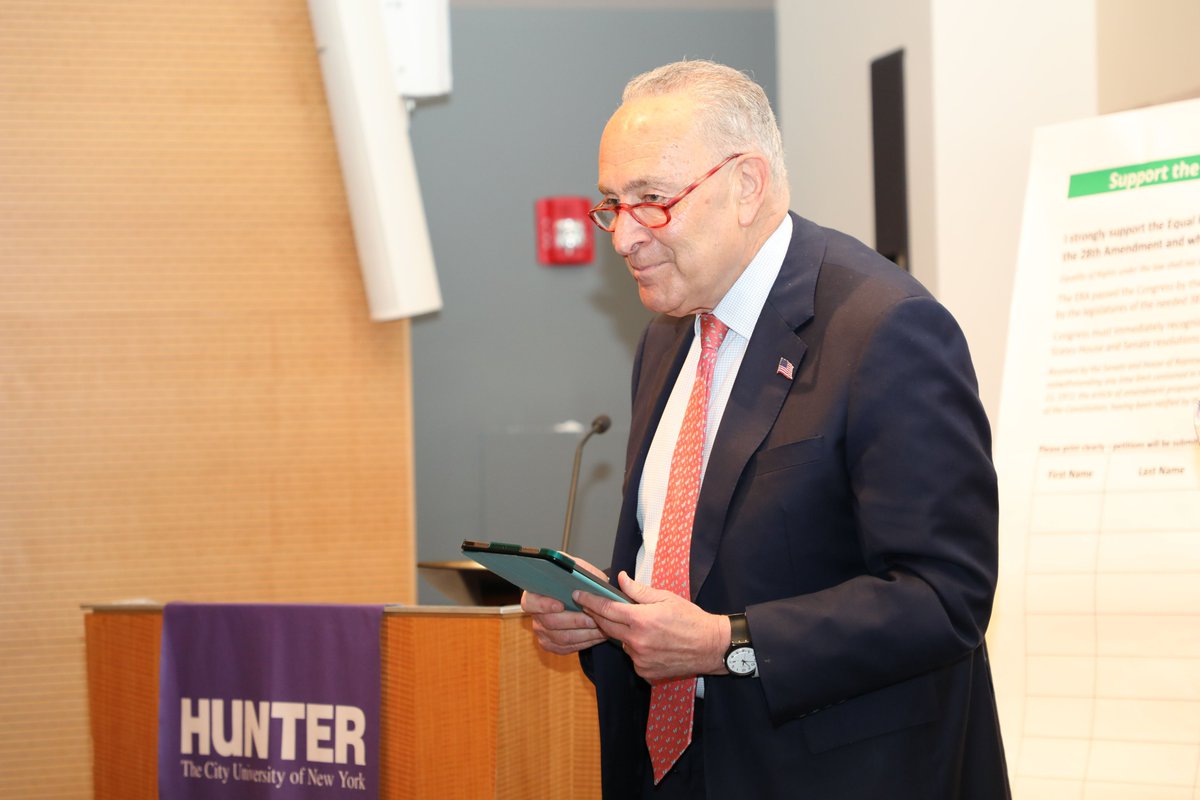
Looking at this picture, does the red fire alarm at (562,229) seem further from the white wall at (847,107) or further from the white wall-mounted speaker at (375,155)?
the white wall-mounted speaker at (375,155)

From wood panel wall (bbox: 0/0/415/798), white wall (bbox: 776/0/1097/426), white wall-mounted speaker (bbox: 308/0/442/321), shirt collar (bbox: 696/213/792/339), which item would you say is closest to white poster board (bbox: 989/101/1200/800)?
white wall (bbox: 776/0/1097/426)

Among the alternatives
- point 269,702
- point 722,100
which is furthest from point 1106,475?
point 269,702

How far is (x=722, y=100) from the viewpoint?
5.52ft

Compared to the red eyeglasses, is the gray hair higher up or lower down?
higher up

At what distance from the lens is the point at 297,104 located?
13.2 ft

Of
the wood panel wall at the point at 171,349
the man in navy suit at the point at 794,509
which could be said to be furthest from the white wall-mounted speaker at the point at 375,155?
the man in navy suit at the point at 794,509

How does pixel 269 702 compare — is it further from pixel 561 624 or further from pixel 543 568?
pixel 543 568

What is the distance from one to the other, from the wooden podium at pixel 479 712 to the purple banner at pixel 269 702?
0.16 ft

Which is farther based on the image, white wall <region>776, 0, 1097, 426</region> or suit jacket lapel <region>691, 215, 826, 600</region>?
white wall <region>776, 0, 1097, 426</region>

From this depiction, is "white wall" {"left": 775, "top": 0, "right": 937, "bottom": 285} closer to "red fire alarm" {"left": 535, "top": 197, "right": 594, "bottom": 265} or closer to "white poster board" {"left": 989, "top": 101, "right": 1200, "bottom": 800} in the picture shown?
"white poster board" {"left": 989, "top": 101, "right": 1200, "bottom": 800}

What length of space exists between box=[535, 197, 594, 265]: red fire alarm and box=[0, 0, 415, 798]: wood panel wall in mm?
1232

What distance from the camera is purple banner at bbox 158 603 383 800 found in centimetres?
234

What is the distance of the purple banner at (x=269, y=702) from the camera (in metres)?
2.34

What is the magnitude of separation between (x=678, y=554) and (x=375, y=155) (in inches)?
99.8
